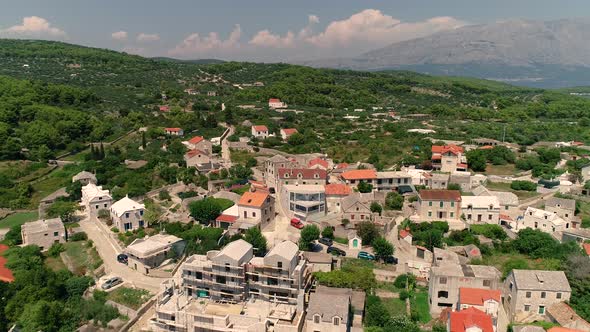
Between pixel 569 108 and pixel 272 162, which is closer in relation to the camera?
pixel 272 162

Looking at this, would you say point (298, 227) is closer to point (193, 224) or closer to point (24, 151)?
point (193, 224)

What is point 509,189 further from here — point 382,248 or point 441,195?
point 382,248

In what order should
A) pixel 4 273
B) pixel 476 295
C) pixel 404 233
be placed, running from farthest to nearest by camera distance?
1. pixel 404 233
2. pixel 4 273
3. pixel 476 295

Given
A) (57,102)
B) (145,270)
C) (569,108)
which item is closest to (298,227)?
(145,270)

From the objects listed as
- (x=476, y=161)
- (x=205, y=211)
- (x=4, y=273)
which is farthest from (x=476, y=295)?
(x=4, y=273)

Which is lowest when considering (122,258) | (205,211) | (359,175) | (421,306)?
(421,306)
